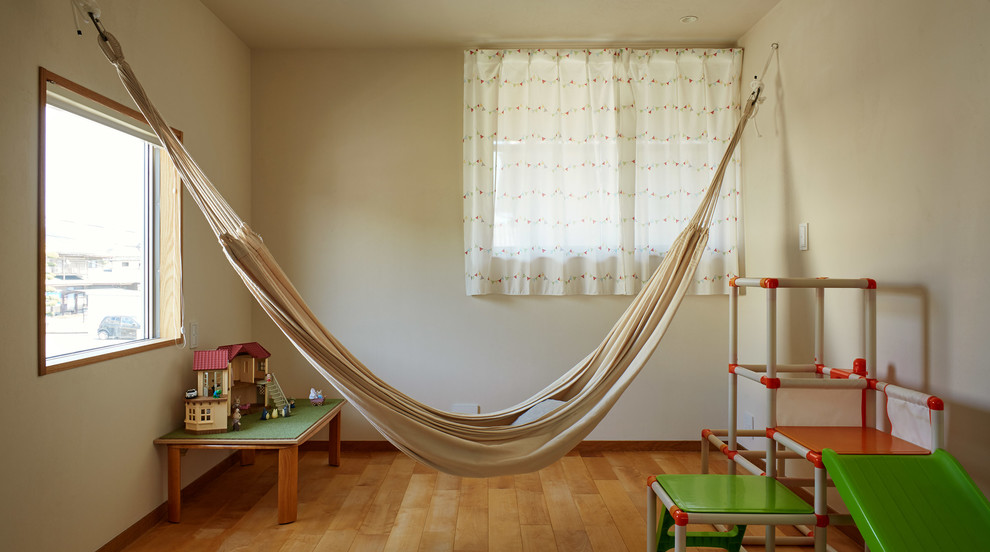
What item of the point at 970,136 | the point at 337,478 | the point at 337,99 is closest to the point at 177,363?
the point at 337,478

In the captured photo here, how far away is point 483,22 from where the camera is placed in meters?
3.27

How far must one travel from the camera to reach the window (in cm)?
210

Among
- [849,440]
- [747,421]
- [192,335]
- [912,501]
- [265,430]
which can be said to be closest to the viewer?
[912,501]

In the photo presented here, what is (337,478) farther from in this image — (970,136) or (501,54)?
(970,136)

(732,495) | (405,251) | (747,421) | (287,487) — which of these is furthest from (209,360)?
(747,421)

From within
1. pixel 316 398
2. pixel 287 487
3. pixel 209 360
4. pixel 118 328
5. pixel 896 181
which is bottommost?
pixel 287 487

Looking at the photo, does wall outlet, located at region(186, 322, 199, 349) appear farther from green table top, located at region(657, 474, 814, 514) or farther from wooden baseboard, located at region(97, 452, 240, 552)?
green table top, located at region(657, 474, 814, 514)

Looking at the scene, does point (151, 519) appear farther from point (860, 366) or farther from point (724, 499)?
point (860, 366)

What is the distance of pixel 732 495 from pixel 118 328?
231 cm

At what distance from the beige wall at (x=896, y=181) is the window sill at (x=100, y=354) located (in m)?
2.75

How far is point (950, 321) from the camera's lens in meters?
1.97

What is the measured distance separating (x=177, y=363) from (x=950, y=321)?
9.52 feet

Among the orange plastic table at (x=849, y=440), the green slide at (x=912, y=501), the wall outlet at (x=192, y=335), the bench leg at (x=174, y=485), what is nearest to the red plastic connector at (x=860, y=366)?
the orange plastic table at (x=849, y=440)

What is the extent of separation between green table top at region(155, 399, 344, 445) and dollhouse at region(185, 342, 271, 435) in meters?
0.06
